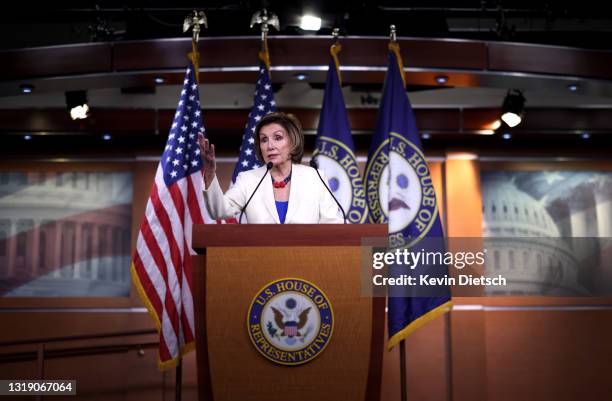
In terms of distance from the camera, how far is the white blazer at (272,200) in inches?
113

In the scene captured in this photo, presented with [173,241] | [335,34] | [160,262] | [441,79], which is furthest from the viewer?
[441,79]

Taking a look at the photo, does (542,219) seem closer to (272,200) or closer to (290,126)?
(290,126)

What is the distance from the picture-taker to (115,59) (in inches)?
182

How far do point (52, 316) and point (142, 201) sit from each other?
4.58ft

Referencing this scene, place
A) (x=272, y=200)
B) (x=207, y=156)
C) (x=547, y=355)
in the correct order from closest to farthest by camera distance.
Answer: (x=207, y=156), (x=272, y=200), (x=547, y=355)

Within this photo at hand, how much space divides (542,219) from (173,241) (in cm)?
415

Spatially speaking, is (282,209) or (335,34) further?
(335,34)

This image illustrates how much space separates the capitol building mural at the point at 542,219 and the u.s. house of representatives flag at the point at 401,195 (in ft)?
7.68

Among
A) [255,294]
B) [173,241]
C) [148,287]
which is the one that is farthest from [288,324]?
[173,241]

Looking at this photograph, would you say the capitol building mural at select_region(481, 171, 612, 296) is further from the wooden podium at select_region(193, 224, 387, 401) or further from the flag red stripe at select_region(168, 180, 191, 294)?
the wooden podium at select_region(193, 224, 387, 401)

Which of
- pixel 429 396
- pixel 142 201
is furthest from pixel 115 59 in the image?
pixel 429 396

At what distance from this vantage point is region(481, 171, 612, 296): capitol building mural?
6.44m

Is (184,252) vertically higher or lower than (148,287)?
higher

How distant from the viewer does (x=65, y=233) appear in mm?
6410
